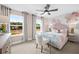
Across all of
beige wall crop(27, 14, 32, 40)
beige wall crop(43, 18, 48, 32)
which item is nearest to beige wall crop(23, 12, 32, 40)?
beige wall crop(27, 14, 32, 40)

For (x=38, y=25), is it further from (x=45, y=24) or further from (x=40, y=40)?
(x=40, y=40)

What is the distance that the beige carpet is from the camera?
2503 mm

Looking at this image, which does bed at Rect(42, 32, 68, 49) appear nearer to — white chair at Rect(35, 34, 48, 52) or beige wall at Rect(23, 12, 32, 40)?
white chair at Rect(35, 34, 48, 52)

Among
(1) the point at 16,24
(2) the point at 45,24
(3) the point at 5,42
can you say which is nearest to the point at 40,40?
(2) the point at 45,24

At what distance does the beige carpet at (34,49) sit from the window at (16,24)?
0.28m

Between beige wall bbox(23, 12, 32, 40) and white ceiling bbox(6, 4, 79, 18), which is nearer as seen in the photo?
white ceiling bbox(6, 4, 79, 18)

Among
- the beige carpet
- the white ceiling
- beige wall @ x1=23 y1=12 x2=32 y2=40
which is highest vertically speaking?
the white ceiling

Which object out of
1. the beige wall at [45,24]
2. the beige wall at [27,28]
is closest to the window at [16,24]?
the beige wall at [27,28]

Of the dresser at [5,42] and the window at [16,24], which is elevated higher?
the window at [16,24]

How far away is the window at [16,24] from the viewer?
2.54 metres

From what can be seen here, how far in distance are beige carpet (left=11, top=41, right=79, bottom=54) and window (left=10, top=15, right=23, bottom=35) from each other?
0.28 m

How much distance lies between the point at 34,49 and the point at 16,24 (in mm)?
629

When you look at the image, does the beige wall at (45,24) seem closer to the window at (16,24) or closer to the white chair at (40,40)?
the white chair at (40,40)

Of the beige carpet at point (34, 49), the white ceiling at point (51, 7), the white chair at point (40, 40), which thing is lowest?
the beige carpet at point (34, 49)
